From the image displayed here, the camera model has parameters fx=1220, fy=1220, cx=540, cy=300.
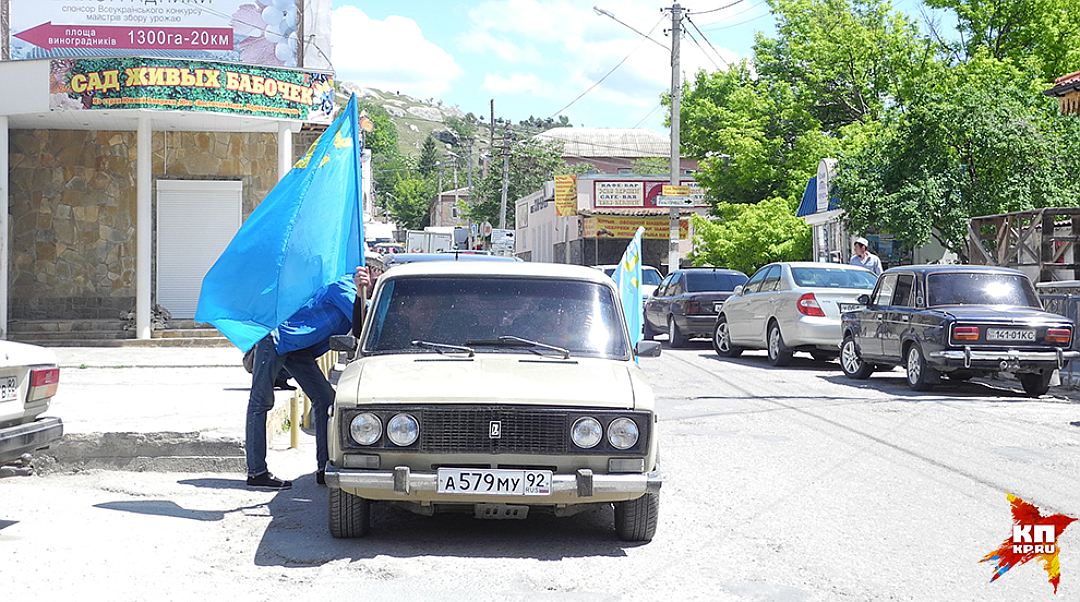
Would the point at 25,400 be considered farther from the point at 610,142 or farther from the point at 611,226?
the point at 610,142

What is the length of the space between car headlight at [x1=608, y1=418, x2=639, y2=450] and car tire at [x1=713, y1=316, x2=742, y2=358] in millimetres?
16064

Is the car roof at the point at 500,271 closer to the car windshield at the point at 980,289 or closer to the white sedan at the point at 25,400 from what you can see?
the white sedan at the point at 25,400

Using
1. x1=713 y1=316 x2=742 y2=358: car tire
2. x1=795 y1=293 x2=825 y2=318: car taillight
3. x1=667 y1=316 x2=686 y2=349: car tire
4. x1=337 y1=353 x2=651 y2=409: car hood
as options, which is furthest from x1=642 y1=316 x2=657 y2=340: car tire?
x1=337 y1=353 x2=651 y2=409: car hood

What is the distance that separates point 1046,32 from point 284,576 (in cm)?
3993

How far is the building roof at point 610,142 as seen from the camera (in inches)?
4429

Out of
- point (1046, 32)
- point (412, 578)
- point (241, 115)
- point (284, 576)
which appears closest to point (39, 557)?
point (284, 576)

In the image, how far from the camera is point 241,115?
2030 centimetres

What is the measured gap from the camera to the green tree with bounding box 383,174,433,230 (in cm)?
16050

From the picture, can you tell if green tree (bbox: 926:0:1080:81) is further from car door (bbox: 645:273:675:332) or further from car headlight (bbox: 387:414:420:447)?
car headlight (bbox: 387:414:420:447)

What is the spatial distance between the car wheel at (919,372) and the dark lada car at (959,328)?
0.01 meters

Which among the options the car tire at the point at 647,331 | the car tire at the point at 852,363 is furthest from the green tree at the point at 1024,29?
Answer: the car tire at the point at 852,363

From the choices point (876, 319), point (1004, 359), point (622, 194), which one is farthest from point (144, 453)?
point (622, 194)

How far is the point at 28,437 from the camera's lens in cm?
690

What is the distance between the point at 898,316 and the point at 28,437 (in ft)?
39.2
